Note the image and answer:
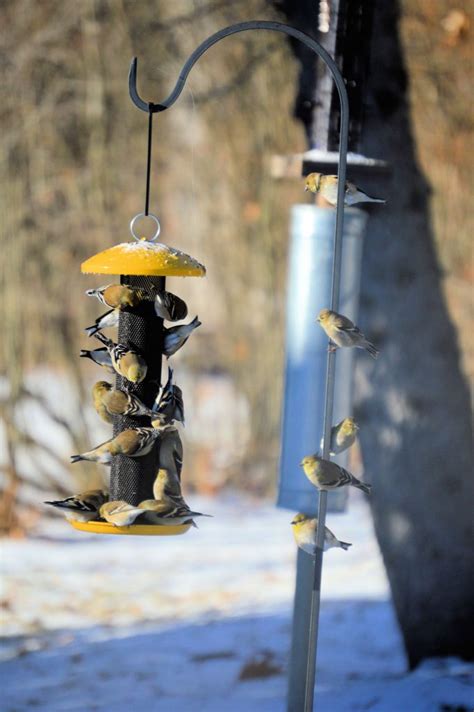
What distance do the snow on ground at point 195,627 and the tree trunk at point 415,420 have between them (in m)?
0.41

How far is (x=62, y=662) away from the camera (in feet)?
15.8

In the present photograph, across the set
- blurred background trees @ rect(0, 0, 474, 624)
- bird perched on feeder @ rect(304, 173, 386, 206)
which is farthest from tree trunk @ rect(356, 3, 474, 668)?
blurred background trees @ rect(0, 0, 474, 624)

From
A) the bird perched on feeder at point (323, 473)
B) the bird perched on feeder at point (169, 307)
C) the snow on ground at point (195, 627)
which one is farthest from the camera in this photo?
the snow on ground at point (195, 627)

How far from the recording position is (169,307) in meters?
2.84

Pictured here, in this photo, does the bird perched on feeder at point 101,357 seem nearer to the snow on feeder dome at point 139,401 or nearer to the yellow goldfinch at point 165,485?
the snow on feeder dome at point 139,401

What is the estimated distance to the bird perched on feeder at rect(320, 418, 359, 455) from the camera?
2562 mm

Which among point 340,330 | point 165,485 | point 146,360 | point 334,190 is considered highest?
point 334,190

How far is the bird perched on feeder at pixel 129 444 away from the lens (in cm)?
279

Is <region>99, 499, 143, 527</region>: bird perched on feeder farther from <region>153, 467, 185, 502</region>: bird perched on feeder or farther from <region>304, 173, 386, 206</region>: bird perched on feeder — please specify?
<region>304, 173, 386, 206</region>: bird perched on feeder

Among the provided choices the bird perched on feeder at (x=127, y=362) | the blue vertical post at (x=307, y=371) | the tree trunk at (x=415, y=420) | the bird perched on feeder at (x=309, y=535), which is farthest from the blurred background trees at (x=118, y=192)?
the bird perched on feeder at (x=309, y=535)

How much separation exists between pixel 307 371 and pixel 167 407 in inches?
32.0

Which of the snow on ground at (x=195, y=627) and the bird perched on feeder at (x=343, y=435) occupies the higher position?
the bird perched on feeder at (x=343, y=435)

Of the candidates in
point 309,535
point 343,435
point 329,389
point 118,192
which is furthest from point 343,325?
point 118,192

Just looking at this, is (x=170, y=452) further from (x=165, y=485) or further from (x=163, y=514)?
(x=163, y=514)
